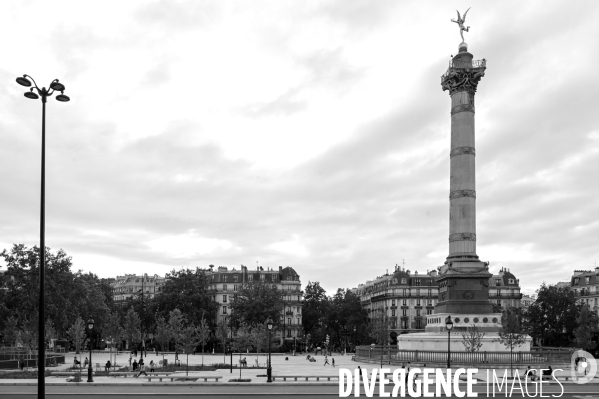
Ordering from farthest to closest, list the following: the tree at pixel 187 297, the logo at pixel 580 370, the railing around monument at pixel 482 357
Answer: the tree at pixel 187 297, the railing around monument at pixel 482 357, the logo at pixel 580 370

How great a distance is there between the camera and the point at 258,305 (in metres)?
106

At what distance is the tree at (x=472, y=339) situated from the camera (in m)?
54.3

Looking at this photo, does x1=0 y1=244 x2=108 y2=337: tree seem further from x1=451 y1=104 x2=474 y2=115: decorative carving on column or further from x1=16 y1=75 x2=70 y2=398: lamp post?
x1=16 y1=75 x2=70 y2=398: lamp post

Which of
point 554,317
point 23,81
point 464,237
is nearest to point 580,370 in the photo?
point 464,237

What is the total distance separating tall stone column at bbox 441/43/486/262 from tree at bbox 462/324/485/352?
7.25 m

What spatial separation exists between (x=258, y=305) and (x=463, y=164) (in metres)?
52.5

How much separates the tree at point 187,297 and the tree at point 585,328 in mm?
56458

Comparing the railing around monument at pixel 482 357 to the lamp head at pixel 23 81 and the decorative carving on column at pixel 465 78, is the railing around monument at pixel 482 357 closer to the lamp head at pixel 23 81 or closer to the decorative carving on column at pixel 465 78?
the decorative carving on column at pixel 465 78

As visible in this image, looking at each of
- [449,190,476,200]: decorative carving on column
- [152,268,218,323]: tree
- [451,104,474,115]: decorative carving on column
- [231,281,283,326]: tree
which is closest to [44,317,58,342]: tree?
[152,268,218,323]: tree

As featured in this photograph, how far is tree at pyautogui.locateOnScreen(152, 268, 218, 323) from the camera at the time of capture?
359 ft

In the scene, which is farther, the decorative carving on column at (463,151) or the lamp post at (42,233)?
the decorative carving on column at (463,151)

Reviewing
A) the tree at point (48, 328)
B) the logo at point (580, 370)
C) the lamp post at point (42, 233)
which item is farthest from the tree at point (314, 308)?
the lamp post at point (42, 233)

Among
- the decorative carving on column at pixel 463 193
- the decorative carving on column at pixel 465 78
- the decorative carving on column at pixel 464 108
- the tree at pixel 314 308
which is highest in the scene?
the decorative carving on column at pixel 465 78

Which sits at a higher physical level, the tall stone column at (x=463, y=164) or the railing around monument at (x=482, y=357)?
the tall stone column at (x=463, y=164)
